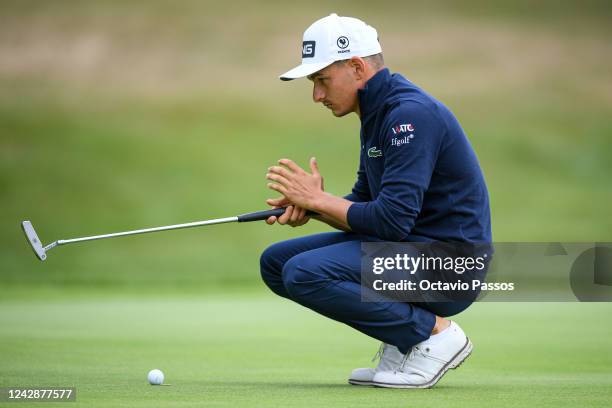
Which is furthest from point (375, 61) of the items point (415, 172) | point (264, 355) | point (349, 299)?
point (264, 355)

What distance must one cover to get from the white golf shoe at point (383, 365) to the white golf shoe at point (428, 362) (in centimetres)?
3

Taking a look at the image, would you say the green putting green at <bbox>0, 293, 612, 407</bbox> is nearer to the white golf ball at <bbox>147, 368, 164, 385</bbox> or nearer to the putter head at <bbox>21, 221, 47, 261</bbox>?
the white golf ball at <bbox>147, 368, 164, 385</bbox>

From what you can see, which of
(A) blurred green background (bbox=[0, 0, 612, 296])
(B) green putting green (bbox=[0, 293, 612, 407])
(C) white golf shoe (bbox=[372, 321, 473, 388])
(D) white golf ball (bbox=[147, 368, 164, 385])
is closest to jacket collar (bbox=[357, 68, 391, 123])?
(C) white golf shoe (bbox=[372, 321, 473, 388])

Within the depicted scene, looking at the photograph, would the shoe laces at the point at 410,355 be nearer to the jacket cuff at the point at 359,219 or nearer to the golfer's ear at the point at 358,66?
the jacket cuff at the point at 359,219

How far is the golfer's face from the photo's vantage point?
3451 mm

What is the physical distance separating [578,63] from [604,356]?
974 centimetres

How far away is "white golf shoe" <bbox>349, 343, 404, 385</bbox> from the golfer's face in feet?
2.68

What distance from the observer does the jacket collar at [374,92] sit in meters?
3.41

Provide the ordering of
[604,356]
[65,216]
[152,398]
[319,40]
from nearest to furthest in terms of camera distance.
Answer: [152,398], [319,40], [604,356], [65,216]

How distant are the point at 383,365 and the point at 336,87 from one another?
0.94 metres

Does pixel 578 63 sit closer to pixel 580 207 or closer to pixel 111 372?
pixel 580 207

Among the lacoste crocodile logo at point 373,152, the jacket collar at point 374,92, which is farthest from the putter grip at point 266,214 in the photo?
the jacket collar at point 374,92

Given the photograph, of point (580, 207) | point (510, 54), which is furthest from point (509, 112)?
point (580, 207)

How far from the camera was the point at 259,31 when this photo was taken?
13312 mm
